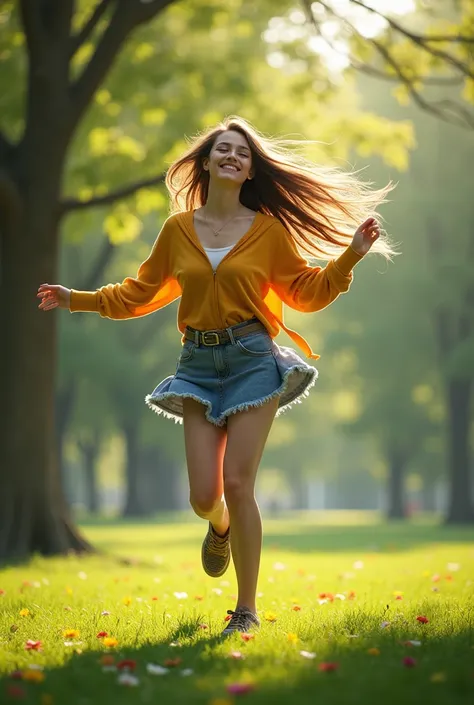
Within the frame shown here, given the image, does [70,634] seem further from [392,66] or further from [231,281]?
[392,66]

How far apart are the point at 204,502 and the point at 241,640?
91 centimetres

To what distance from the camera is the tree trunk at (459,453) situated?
2753 centimetres

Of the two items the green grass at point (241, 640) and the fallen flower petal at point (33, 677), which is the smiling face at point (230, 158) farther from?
the fallen flower petal at point (33, 677)

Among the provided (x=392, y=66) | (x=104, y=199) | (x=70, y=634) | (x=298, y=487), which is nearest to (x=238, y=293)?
(x=70, y=634)

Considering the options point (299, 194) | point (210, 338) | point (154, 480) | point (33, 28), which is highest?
point (33, 28)

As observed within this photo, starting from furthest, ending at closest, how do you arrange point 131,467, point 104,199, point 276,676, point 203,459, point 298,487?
point 298,487 → point 131,467 → point 104,199 → point 203,459 → point 276,676

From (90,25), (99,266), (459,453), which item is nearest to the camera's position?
(90,25)

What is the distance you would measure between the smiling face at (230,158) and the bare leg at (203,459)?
4.26 feet

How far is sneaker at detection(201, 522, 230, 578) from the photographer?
5.80 m

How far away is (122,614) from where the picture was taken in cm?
596

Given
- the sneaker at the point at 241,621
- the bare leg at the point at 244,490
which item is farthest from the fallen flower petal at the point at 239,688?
the bare leg at the point at 244,490

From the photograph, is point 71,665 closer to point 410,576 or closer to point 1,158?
point 410,576

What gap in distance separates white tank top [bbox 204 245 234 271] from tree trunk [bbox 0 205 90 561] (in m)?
6.04

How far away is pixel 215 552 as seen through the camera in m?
5.84
